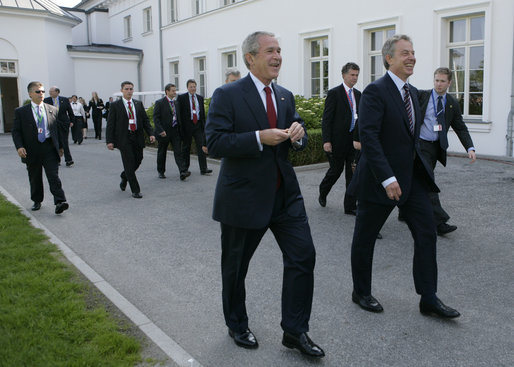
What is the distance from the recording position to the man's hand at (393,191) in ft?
12.8

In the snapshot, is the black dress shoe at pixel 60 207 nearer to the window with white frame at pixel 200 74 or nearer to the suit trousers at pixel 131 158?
the suit trousers at pixel 131 158

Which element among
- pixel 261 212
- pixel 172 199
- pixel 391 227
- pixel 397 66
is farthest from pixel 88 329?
pixel 172 199

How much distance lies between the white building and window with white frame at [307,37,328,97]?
0.12ft

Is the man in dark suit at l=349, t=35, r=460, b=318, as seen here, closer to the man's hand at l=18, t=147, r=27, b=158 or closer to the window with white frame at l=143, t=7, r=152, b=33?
the man's hand at l=18, t=147, r=27, b=158

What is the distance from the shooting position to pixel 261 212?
3488 millimetres

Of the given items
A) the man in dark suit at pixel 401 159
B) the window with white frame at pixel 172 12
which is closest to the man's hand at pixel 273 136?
→ the man in dark suit at pixel 401 159

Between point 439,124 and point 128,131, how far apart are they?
18.7 feet

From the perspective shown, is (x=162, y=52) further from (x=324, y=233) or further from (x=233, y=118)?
(x=233, y=118)

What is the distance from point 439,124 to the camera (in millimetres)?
6094

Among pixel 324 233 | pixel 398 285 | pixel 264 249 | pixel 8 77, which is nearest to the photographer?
pixel 398 285

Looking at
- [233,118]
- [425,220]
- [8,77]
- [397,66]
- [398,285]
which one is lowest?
[398,285]

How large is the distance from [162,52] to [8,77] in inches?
318

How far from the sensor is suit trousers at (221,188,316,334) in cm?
351

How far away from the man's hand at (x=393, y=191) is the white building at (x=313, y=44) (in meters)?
10.2
